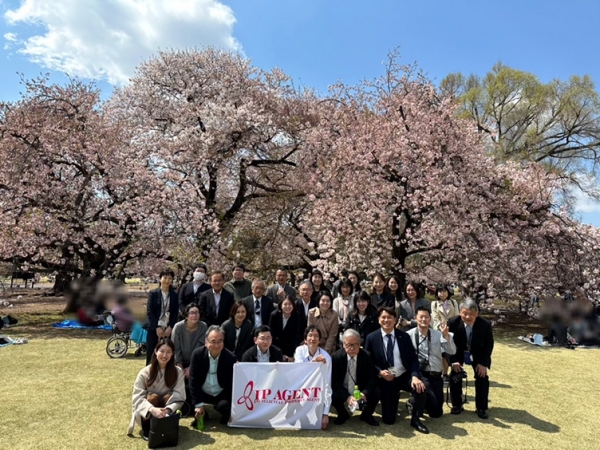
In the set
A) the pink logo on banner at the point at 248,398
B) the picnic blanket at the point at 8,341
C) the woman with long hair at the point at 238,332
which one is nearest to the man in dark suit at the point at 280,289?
the woman with long hair at the point at 238,332

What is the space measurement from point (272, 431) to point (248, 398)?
462 mm

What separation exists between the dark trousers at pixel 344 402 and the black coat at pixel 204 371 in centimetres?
131

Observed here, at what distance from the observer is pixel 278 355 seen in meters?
4.87

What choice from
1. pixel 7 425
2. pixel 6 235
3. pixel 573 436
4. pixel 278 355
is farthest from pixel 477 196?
pixel 6 235

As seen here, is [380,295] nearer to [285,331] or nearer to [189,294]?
[285,331]

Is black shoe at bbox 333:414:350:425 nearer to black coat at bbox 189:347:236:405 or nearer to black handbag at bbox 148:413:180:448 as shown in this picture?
black coat at bbox 189:347:236:405

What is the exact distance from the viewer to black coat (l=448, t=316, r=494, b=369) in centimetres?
529

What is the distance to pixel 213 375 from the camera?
4.68 m

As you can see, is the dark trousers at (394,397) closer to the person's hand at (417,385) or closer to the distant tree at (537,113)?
the person's hand at (417,385)

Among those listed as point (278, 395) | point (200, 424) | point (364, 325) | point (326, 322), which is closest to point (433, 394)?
point (364, 325)

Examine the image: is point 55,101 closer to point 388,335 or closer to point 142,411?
point 142,411

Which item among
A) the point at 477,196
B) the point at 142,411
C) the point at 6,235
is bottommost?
the point at 142,411

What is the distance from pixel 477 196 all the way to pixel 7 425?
12478mm

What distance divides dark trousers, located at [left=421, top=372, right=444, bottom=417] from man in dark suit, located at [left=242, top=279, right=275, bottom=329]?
2370mm
